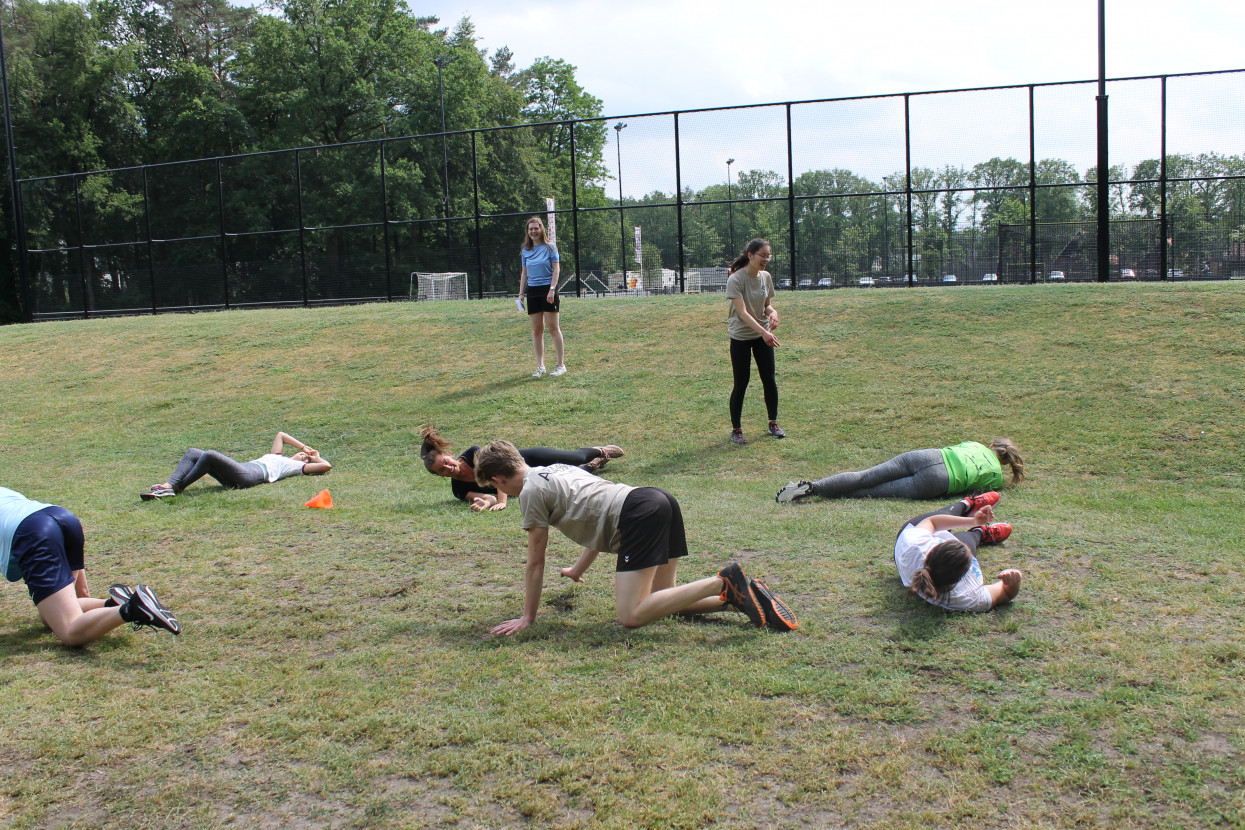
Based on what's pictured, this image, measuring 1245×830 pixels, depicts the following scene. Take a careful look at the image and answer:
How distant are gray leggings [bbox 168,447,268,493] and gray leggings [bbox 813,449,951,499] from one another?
551 cm

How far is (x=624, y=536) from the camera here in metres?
4.15

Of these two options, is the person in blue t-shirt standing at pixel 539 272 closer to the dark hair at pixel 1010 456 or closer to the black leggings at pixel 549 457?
the black leggings at pixel 549 457

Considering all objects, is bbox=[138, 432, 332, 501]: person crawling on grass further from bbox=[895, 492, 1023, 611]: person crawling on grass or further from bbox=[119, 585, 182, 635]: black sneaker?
bbox=[895, 492, 1023, 611]: person crawling on grass

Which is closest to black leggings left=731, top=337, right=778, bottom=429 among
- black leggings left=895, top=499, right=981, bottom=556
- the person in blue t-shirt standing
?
the person in blue t-shirt standing

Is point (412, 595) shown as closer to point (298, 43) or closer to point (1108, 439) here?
point (1108, 439)

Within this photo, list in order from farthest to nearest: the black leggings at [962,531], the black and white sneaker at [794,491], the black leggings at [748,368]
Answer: the black leggings at [748,368]
the black and white sneaker at [794,491]
the black leggings at [962,531]

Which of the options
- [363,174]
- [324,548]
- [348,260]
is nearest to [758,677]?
[324,548]

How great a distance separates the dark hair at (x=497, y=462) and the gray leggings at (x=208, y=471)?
4839mm

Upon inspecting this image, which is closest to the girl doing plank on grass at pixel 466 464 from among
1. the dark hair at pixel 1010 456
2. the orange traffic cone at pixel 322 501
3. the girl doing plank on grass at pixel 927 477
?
the orange traffic cone at pixel 322 501

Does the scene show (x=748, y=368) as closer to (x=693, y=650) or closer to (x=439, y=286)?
(x=693, y=650)

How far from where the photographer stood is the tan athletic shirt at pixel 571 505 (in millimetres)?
4168

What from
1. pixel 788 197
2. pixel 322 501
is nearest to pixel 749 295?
pixel 322 501

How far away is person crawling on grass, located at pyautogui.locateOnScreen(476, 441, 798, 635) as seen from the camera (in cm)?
413

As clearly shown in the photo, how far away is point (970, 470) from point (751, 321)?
278cm
